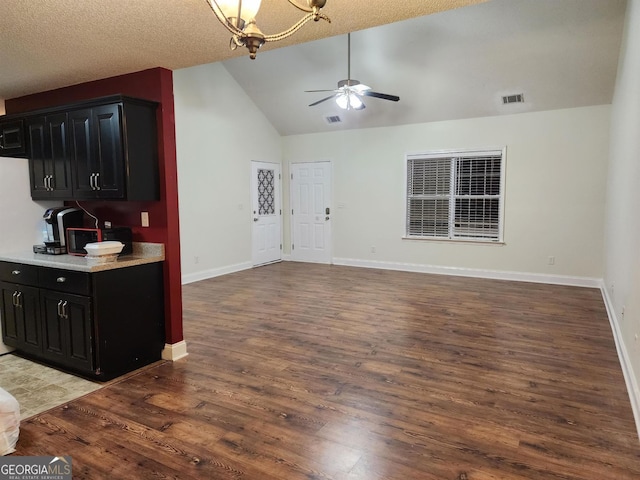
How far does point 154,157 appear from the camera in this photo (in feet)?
10.7

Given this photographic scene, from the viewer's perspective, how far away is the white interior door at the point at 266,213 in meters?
7.79

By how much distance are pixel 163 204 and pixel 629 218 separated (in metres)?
3.78

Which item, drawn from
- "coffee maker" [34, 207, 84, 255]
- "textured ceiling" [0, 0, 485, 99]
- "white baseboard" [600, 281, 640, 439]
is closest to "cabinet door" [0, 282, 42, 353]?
"coffee maker" [34, 207, 84, 255]

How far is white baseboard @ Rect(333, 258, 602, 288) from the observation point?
6.15 meters

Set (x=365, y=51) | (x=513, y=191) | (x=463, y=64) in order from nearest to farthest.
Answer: (x=463, y=64) → (x=365, y=51) → (x=513, y=191)

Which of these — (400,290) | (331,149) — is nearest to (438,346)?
(400,290)

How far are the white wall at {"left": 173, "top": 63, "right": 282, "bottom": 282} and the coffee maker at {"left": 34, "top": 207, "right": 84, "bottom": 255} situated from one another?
8.49 feet

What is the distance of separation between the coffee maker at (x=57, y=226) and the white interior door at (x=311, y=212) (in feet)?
Result: 16.7

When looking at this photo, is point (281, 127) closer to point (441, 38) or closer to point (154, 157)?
point (441, 38)

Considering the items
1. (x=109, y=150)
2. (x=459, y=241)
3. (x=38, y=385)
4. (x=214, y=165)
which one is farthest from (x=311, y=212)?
(x=38, y=385)

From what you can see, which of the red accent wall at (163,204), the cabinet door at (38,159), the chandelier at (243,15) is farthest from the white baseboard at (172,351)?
the chandelier at (243,15)

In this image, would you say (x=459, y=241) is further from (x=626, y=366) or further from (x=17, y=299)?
(x=17, y=299)

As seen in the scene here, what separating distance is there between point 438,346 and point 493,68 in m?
4.06

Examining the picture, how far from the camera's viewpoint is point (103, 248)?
3039mm
